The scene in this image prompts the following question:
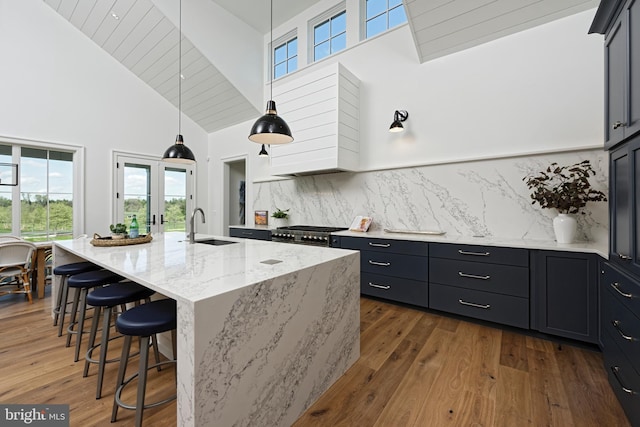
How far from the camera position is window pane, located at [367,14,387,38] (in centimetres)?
373

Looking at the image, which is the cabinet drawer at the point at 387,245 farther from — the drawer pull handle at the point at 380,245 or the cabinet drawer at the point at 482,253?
the cabinet drawer at the point at 482,253

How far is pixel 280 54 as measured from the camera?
5043mm

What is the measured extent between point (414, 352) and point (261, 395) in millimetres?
1336

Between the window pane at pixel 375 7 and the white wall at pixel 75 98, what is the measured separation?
4056 millimetres

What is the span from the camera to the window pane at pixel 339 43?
4.13 metres

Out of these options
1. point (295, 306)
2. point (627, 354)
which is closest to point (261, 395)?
point (295, 306)

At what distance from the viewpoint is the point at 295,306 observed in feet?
4.82

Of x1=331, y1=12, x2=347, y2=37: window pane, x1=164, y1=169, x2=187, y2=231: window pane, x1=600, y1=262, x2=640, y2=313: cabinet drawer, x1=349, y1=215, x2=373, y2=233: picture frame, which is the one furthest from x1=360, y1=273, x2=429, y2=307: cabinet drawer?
x1=164, y1=169, x2=187, y2=231: window pane

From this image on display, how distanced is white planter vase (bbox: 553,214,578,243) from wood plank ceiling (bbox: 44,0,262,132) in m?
4.64

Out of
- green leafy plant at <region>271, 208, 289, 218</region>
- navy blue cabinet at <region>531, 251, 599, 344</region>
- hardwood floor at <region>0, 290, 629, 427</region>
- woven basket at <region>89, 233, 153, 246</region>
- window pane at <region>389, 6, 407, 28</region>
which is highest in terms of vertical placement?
window pane at <region>389, 6, 407, 28</region>

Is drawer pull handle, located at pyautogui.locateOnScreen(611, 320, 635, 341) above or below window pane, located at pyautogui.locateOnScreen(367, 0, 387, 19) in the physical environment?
below

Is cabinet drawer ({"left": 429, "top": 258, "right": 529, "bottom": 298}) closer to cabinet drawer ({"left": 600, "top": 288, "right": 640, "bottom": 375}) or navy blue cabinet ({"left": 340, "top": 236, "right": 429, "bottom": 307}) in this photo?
navy blue cabinet ({"left": 340, "top": 236, "right": 429, "bottom": 307})

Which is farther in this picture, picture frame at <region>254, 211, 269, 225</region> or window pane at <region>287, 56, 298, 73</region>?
picture frame at <region>254, 211, 269, 225</region>

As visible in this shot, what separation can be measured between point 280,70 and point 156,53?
203 centimetres
